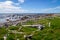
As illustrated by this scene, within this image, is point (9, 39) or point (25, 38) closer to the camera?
point (9, 39)

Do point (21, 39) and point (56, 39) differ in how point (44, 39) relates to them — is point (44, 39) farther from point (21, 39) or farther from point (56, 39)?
point (21, 39)

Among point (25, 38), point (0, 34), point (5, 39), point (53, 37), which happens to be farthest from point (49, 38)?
point (0, 34)

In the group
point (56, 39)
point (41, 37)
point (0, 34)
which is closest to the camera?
point (56, 39)

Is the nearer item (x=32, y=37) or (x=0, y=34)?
(x=32, y=37)

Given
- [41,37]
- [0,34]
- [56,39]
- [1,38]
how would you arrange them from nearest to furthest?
[56,39] < [41,37] < [1,38] < [0,34]

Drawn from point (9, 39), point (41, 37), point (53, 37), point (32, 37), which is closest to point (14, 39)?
point (9, 39)

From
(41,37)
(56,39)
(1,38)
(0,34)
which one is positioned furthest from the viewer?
(0,34)

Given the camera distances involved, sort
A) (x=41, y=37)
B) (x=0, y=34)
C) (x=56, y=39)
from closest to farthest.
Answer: (x=56, y=39)
(x=41, y=37)
(x=0, y=34)

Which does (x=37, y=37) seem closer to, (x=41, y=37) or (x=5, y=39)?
(x=41, y=37)
